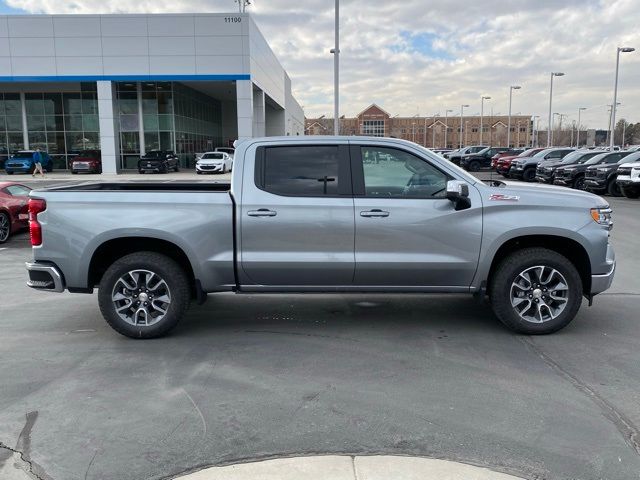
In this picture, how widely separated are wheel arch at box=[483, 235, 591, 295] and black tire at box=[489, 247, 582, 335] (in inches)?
3.7

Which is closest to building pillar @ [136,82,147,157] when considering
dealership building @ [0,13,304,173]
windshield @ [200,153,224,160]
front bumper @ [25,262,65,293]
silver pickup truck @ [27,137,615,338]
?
dealership building @ [0,13,304,173]

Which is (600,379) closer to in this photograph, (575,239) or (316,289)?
(575,239)

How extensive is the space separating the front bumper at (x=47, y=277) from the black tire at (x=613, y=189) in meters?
21.0

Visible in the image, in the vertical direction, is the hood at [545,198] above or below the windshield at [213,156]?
below

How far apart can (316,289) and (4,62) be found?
129 feet

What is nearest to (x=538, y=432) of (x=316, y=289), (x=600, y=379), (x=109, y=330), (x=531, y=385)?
(x=531, y=385)

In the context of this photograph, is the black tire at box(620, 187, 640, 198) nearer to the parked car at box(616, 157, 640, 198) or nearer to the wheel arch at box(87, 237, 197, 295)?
the parked car at box(616, 157, 640, 198)

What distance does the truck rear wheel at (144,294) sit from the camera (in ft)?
18.0

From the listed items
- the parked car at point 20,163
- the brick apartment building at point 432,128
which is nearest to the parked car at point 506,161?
the parked car at point 20,163

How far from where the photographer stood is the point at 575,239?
18.0 ft

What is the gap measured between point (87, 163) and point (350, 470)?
3925 centimetres

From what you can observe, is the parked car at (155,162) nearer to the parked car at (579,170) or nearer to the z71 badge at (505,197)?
the parked car at (579,170)

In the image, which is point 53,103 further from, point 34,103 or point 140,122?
point 140,122

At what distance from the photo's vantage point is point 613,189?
21.5 m
